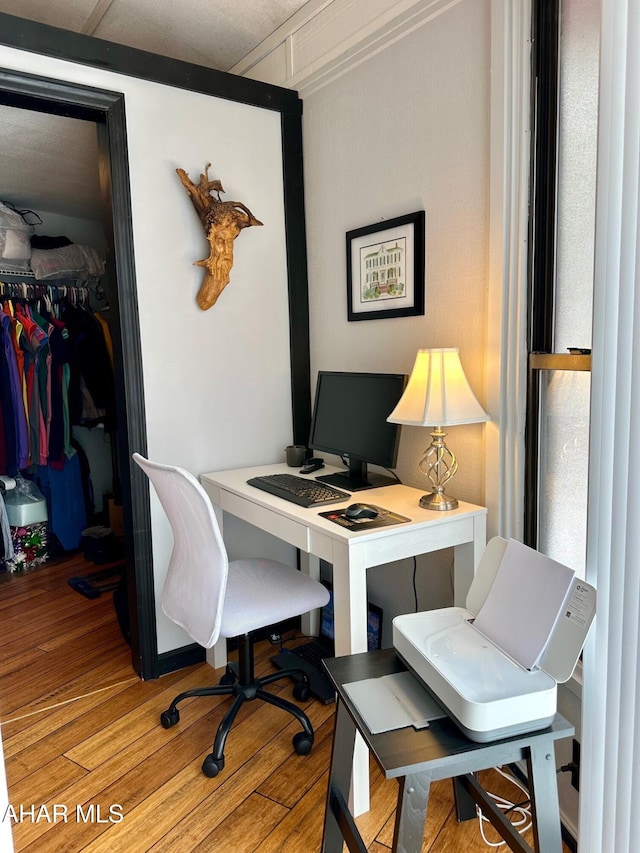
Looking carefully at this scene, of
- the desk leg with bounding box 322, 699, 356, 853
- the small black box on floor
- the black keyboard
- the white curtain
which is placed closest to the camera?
the white curtain

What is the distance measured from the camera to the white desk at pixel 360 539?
1637 mm

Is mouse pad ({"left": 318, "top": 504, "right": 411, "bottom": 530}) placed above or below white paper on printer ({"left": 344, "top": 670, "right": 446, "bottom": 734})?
above

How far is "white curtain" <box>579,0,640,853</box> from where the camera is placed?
3.41 ft

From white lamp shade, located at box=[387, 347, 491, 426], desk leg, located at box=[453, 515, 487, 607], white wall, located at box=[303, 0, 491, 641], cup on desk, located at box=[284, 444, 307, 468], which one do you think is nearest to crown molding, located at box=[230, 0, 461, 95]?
white wall, located at box=[303, 0, 491, 641]

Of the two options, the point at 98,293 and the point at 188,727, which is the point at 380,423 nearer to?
the point at 188,727

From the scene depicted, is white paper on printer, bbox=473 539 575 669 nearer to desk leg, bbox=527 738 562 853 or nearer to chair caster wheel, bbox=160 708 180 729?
desk leg, bbox=527 738 562 853

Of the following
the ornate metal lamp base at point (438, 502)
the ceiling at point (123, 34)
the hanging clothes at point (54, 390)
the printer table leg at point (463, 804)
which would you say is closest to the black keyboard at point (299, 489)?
the ornate metal lamp base at point (438, 502)

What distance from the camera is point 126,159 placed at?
2.21 metres

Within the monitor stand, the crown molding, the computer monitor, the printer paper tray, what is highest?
the crown molding

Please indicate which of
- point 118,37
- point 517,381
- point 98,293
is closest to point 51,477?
point 98,293

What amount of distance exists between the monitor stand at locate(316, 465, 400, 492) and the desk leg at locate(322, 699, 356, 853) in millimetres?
894

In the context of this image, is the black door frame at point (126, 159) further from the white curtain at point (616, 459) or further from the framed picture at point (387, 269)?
the white curtain at point (616, 459)

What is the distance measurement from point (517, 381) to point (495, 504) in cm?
39

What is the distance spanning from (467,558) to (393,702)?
764 mm
